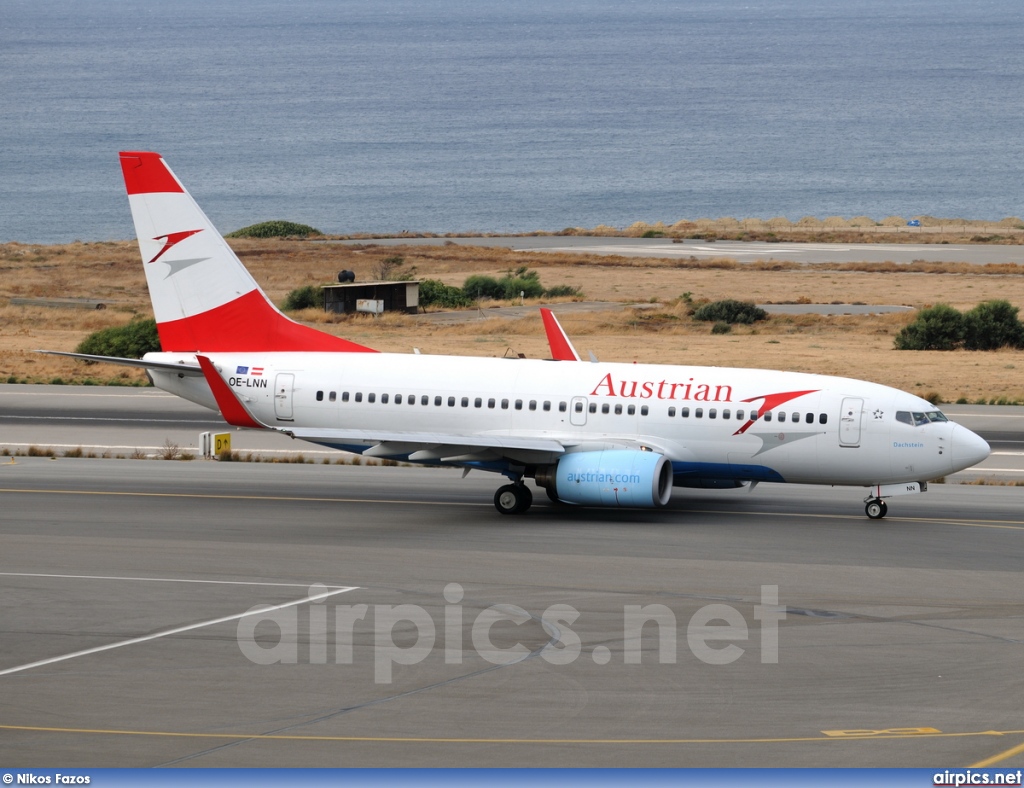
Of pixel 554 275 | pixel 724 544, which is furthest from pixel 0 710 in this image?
pixel 554 275

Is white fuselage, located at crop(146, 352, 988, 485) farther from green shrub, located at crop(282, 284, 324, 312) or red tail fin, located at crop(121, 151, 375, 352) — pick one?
green shrub, located at crop(282, 284, 324, 312)

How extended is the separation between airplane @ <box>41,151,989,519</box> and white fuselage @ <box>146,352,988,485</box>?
36 millimetres

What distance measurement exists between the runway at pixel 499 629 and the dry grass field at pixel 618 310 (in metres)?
26.9

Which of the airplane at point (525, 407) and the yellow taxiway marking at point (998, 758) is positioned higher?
the airplane at point (525, 407)

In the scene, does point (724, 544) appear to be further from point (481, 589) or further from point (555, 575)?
point (481, 589)

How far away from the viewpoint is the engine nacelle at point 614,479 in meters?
32.6

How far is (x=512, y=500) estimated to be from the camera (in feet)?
113

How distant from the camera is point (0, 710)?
757 inches

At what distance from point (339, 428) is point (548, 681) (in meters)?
17.0

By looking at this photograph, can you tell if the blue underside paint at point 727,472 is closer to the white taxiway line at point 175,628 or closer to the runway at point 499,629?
the runway at point 499,629

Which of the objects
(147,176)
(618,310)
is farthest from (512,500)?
(618,310)

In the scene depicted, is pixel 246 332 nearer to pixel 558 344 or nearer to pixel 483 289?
pixel 558 344
